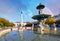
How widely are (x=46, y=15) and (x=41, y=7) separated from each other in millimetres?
4071

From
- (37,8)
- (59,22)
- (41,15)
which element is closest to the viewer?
(41,15)

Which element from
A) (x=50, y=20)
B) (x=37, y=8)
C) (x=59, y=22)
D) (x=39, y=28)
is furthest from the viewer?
(x=50, y=20)

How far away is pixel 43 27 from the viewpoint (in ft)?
174

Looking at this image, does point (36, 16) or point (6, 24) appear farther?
point (6, 24)

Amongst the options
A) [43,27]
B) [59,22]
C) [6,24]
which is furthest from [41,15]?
[6,24]

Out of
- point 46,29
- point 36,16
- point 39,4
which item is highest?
point 39,4

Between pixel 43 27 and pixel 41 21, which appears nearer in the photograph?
pixel 43 27

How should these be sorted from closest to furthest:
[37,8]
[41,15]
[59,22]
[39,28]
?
[39,28]
[41,15]
[37,8]
[59,22]

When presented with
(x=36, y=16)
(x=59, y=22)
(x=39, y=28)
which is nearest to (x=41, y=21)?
(x=36, y=16)

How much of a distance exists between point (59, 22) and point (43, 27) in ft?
172

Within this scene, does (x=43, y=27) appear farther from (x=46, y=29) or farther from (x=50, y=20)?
(x=50, y=20)

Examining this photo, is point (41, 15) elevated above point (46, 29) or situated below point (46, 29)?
above

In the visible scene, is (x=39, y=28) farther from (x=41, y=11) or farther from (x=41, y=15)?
(x=41, y=11)

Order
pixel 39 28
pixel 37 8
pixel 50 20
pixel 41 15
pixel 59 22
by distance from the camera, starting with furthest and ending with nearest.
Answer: pixel 50 20, pixel 59 22, pixel 37 8, pixel 41 15, pixel 39 28
